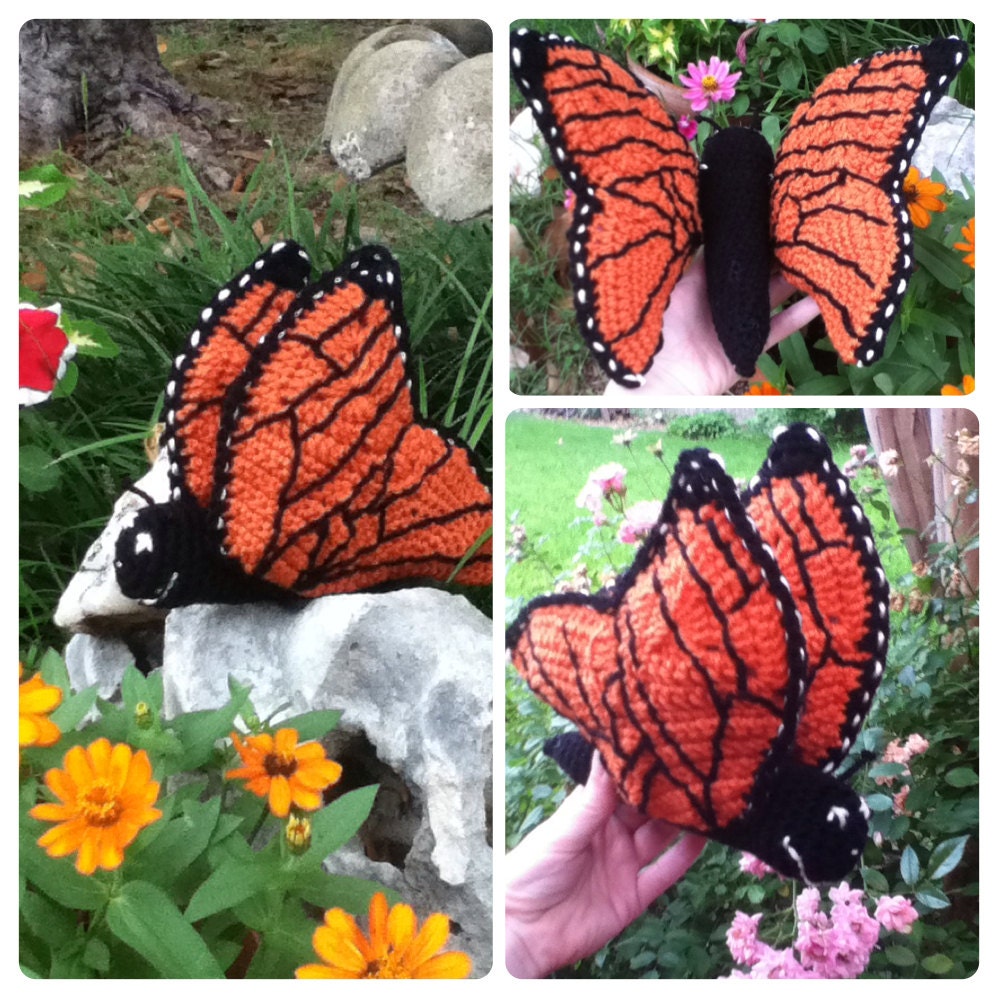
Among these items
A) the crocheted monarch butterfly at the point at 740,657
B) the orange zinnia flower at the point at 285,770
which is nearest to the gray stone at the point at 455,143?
the crocheted monarch butterfly at the point at 740,657

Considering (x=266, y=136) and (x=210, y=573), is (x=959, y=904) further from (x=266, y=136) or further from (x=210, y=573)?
(x=266, y=136)

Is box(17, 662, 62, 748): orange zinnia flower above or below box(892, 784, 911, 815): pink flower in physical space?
above

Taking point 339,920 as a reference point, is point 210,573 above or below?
above

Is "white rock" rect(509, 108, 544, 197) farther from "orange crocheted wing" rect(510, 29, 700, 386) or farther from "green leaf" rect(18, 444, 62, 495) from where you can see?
"green leaf" rect(18, 444, 62, 495)

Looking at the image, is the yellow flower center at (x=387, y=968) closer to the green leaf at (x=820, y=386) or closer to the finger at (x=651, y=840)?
the finger at (x=651, y=840)

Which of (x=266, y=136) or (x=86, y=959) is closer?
(x=86, y=959)

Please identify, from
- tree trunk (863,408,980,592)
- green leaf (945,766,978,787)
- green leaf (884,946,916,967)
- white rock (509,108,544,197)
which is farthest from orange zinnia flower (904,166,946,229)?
green leaf (884,946,916,967)

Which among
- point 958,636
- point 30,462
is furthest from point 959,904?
point 30,462
